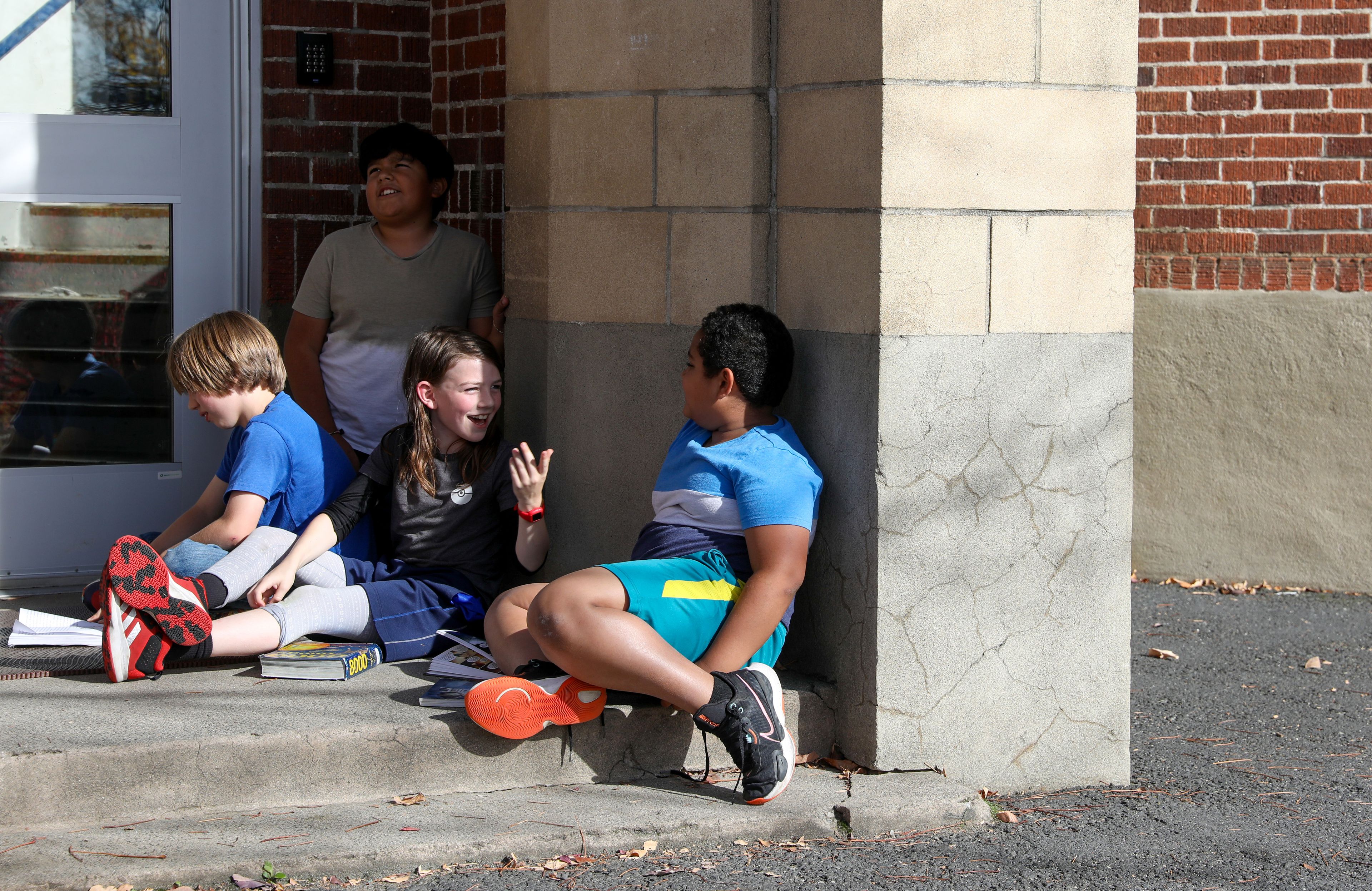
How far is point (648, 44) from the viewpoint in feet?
12.5

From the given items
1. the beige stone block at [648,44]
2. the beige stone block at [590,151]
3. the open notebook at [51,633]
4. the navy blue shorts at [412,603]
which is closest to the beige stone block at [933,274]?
the beige stone block at [648,44]

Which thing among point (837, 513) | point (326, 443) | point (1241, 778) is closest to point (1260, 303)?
point (1241, 778)

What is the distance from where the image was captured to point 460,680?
3.54m

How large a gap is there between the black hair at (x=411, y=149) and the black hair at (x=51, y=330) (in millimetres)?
1240

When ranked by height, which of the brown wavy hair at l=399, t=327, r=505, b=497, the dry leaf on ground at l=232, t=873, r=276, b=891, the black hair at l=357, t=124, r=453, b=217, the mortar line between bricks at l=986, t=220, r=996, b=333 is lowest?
the dry leaf on ground at l=232, t=873, r=276, b=891

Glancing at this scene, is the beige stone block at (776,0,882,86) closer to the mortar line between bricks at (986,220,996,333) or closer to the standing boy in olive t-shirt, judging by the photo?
the mortar line between bricks at (986,220,996,333)

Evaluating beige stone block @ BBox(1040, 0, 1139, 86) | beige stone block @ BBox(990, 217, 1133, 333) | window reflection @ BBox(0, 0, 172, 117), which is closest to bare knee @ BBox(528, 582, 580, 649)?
beige stone block @ BBox(990, 217, 1133, 333)

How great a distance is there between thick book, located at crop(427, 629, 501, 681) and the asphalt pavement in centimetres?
73

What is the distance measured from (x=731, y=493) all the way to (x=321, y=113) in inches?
100.0

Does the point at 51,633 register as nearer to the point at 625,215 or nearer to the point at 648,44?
the point at 625,215

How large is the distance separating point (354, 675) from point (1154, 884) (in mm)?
2144

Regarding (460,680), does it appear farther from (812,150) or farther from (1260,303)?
(1260,303)

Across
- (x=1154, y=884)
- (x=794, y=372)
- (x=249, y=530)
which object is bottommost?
(x=1154, y=884)

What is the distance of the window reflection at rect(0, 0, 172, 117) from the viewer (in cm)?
466
